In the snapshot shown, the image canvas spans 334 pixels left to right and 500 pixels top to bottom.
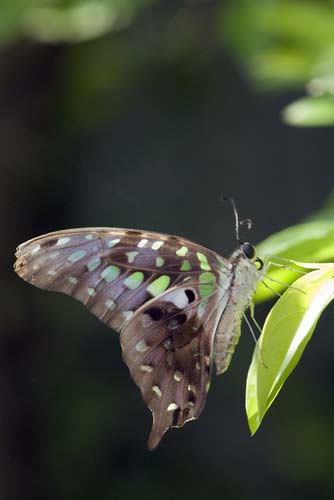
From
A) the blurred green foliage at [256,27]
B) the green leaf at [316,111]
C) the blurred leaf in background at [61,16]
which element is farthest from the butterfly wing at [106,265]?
the blurred leaf in background at [61,16]

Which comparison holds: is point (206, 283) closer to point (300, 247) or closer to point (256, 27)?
point (300, 247)

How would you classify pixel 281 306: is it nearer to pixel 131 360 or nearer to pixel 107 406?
pixel 131 360

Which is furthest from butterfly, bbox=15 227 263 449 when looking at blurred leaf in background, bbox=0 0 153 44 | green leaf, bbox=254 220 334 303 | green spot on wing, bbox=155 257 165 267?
blurred leaf in background, bbox=0 0 153 44

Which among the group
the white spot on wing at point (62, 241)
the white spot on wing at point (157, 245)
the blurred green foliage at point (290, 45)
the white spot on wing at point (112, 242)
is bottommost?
the white spot on wing at point (157, 245)

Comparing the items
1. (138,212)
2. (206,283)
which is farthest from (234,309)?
(138,212)

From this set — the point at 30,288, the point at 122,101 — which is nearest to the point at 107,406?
the point at 30,288

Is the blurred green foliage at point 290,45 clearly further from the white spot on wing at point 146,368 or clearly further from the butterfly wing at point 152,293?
the white spot on wing at point 146,368
